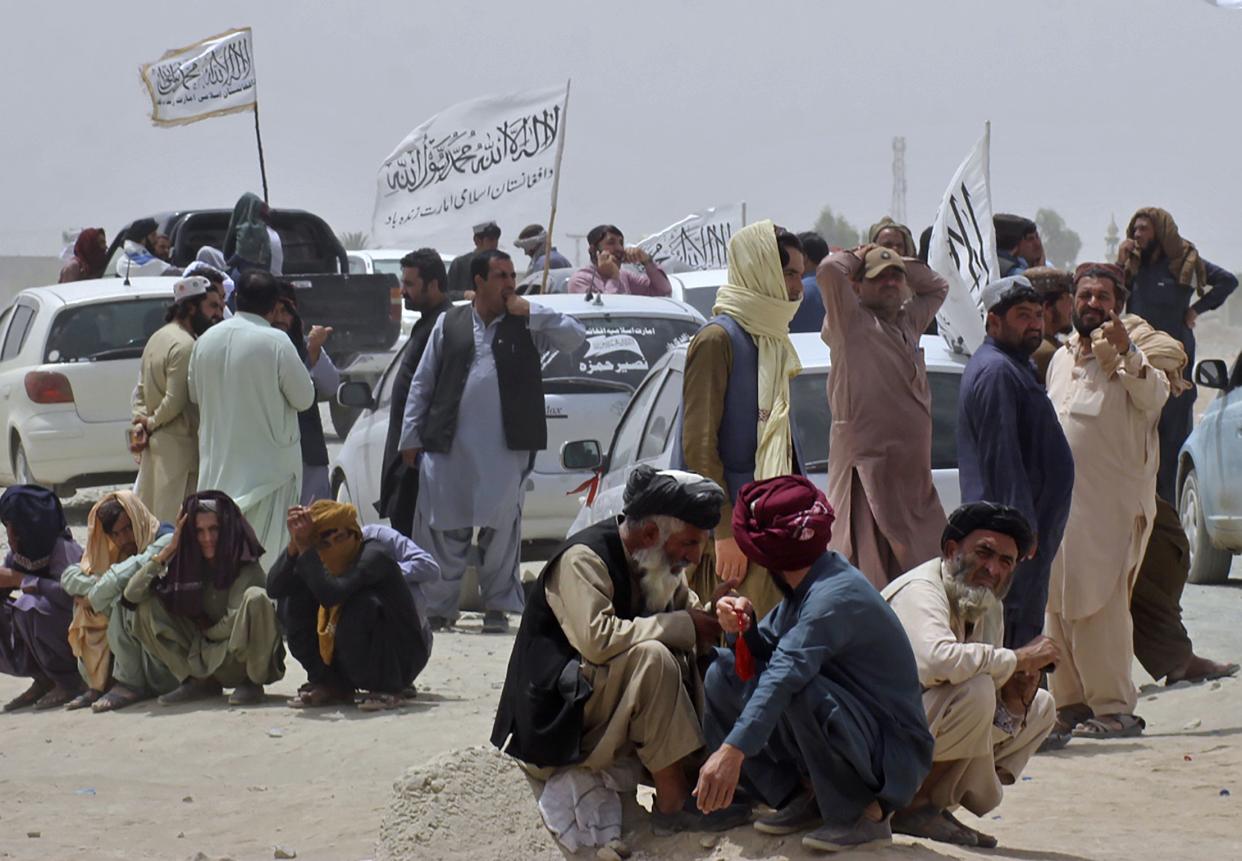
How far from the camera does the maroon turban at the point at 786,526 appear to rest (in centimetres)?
532

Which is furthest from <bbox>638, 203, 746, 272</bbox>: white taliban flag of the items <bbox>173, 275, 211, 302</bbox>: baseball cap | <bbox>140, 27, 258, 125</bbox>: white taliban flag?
<bbox>173, 275, 211, 302</bbox>: baseball cap

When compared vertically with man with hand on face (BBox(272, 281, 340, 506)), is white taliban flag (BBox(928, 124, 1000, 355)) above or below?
above

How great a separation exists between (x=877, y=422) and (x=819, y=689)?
8.22ft

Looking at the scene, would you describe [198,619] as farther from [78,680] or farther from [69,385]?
[69,385]

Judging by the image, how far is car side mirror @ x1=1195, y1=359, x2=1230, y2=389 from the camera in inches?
435

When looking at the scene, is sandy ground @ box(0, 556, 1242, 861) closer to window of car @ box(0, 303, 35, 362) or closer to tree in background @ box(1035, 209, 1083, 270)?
window of car @ box(0, 303, 35, 362)

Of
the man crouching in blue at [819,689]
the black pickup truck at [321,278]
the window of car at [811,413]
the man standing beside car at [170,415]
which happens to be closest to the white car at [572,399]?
the man standing beside car at [170,415]

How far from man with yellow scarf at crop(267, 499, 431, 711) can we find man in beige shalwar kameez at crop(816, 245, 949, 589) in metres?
1.97

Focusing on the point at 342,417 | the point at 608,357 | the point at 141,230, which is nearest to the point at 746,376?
the point at 608,357

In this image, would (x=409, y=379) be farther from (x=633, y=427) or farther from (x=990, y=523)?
(x=990, y=523)

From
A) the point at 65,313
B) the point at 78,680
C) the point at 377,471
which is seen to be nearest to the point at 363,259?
the point at 65,313

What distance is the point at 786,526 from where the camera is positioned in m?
5.32

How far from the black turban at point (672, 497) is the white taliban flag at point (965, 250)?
4602 millimetres

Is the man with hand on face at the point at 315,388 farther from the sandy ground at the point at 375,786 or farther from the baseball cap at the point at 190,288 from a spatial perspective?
the sandy ground at the point at 375,786
